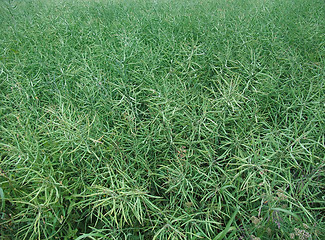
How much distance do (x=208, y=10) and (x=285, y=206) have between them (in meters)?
3.19

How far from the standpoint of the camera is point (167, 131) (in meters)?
1.69

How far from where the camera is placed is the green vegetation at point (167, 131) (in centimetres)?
142

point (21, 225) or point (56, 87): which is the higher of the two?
point (56, 87)

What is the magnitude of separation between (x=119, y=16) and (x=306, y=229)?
358cm

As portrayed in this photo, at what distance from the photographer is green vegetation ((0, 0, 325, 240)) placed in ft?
4.65

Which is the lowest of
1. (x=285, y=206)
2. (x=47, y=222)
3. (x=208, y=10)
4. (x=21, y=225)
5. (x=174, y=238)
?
(x=21, y=225)

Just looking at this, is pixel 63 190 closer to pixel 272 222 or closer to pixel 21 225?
pixel 21 225

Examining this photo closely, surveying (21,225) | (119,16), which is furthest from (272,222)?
(119,16)

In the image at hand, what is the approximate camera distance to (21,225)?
1.51 m

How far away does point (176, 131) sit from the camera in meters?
1.85

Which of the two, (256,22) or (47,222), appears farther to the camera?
(256,22)

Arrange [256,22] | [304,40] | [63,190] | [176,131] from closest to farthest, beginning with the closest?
[63,190] → [176,131] → [304,40] → [256,22]

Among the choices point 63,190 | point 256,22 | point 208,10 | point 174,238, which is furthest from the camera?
point 208,10

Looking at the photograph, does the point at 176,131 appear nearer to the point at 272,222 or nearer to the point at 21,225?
the point at 272,222
